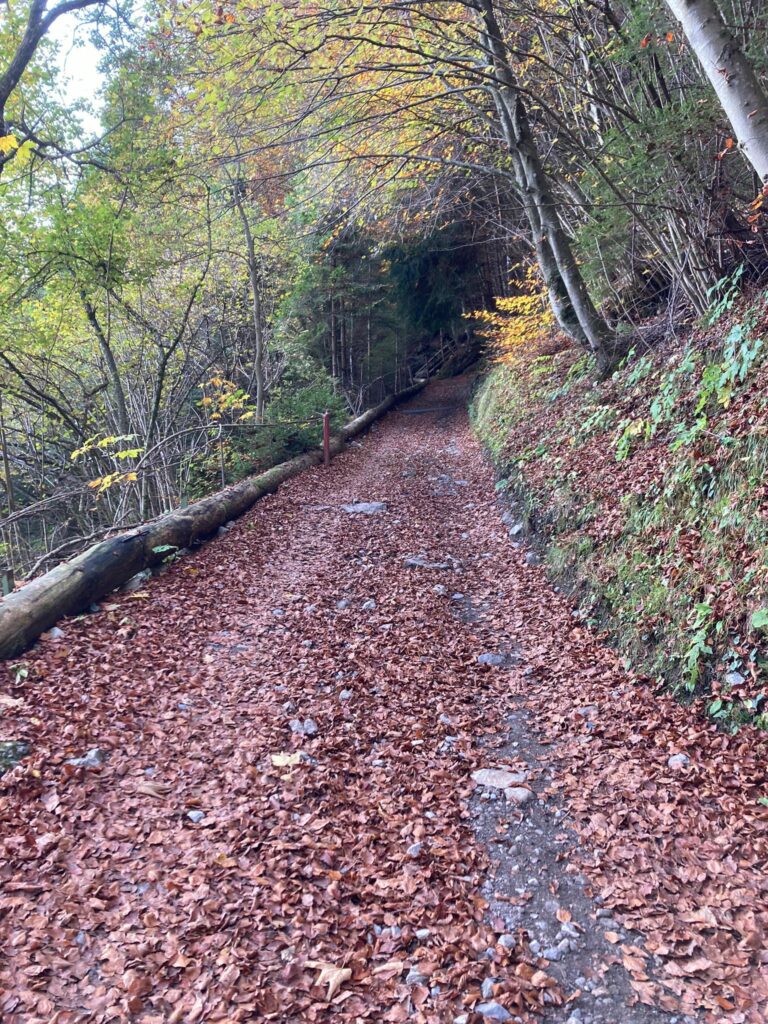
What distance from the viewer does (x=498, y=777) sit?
358 cm

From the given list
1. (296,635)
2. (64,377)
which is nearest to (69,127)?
(64,377)

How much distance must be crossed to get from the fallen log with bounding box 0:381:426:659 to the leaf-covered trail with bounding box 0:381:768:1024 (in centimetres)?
22

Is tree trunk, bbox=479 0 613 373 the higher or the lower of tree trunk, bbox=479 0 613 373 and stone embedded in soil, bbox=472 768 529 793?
the higher

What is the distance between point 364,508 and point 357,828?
22.2 ft

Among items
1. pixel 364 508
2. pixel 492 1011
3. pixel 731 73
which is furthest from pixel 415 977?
pixel 364 508

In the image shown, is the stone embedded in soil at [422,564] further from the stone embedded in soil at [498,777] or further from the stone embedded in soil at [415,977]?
the stone embedded in soil at [415,977]

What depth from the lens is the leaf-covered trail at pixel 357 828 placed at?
229 cm

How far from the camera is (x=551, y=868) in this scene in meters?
2.91

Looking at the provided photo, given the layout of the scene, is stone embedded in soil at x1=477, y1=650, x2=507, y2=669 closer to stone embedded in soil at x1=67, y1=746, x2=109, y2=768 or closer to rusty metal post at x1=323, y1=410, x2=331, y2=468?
stone embedded in soil at x1=67, y1=746, x2=109, y2=768

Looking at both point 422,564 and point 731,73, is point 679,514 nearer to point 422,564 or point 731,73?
point 731,73

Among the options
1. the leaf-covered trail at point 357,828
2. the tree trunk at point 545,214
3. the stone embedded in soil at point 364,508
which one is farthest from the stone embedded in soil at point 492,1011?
the tree trunk at point 545,214

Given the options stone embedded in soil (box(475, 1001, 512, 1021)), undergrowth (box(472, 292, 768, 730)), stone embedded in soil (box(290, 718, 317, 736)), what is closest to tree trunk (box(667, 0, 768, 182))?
undergrowth (box(472, 292, 768, 730))

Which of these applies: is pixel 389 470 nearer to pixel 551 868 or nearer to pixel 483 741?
pixel 483 741

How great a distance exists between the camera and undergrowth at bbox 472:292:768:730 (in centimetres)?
365
